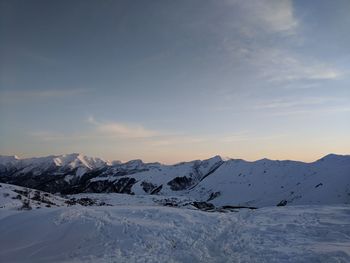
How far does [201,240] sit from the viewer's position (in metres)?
21.9

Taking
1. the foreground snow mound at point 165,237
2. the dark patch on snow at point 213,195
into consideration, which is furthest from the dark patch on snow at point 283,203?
the foreground snow mound at point 165,237

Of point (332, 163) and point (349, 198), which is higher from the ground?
point (332, 163)

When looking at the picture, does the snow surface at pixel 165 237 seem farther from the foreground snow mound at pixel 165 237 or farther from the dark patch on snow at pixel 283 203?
the dark patch on snow at pixel 283 203

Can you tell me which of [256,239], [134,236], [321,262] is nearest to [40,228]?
[134,236]

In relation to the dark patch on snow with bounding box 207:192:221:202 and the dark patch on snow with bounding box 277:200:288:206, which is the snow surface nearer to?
the dark patch on snow with bounding box 277:200:288:206

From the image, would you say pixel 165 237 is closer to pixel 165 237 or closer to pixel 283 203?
pixel 165 237

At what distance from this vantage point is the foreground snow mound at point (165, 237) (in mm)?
18422

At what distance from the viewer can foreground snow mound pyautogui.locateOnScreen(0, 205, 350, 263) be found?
18.4 m

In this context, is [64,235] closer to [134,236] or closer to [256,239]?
[134,236]

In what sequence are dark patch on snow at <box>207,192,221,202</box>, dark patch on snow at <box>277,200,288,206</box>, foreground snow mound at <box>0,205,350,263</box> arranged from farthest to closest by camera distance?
dark patch on snow at <box>207,192,221,202</box>, dark patch on snow at <box>277,200,288,206</box>, foreground snow mound at <box>0,205,350,263</box>

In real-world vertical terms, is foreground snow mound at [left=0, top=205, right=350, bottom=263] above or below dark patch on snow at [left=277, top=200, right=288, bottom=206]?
above

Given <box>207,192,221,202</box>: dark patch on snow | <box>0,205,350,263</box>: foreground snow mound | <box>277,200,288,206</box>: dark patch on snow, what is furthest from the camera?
<box>207,192,221,202</box>: dark patch on snow

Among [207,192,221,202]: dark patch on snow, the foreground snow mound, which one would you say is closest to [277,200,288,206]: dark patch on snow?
[207,192,221,202]: dark patch on snow

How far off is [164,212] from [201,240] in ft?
28.3
